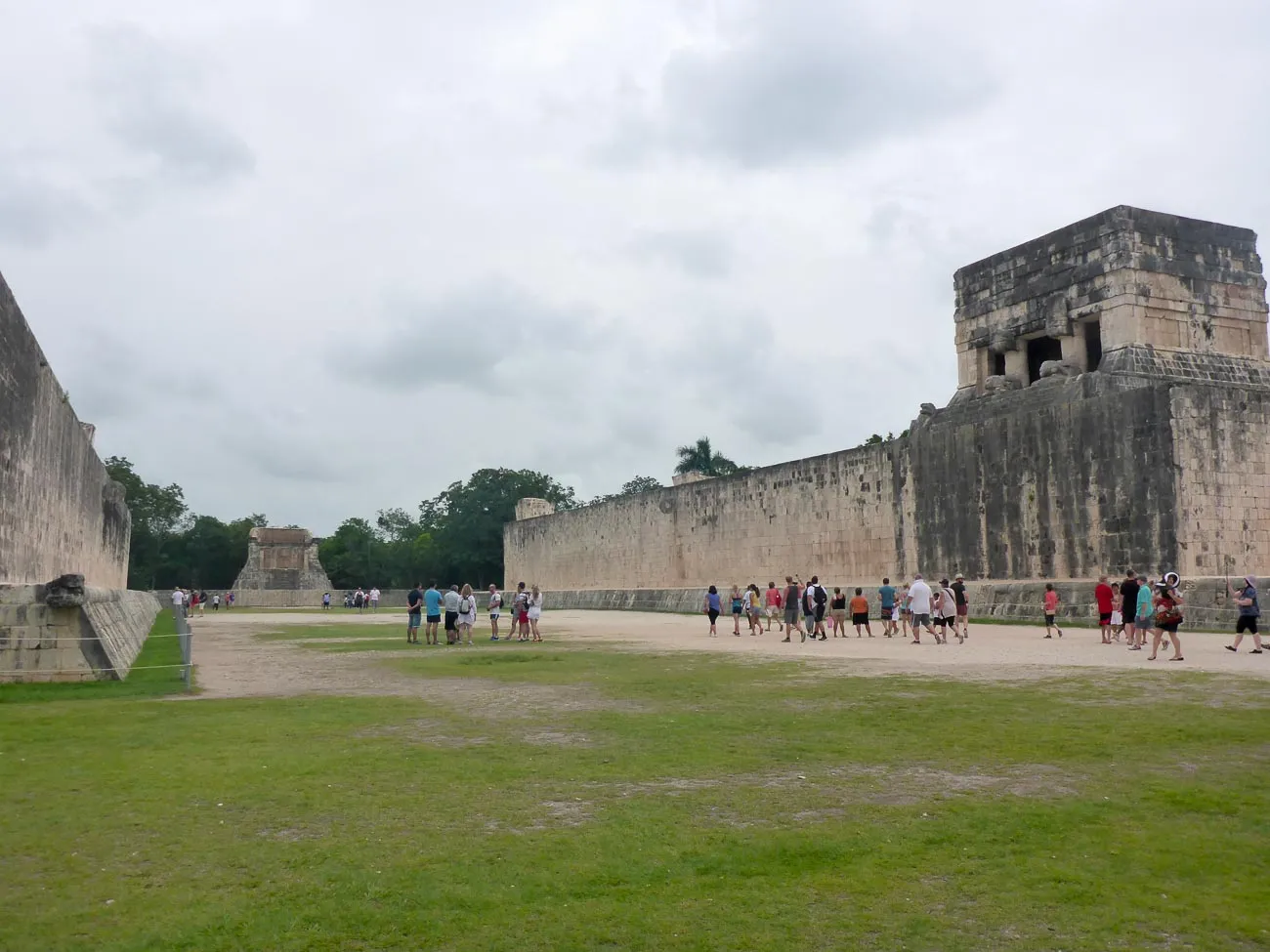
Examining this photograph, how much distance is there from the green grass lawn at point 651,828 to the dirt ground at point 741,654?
1.67m

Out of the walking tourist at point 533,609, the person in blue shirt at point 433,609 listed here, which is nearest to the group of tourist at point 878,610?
the walking tourist at point 533,609

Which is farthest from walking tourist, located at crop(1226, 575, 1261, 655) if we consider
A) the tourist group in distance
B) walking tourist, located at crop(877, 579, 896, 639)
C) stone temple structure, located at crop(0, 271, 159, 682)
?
stone temple structure, located at crop(0, 271, 159, 682)

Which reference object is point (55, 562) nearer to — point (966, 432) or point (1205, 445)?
point (966, 432)

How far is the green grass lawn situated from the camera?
3.32m

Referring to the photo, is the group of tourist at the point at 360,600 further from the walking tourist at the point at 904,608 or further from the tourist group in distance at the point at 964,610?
the walking tourist at the point at 904,608

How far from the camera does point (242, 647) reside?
16.3 m

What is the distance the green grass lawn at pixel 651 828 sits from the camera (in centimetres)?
332

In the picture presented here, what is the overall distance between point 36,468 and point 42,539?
1329 millimetres

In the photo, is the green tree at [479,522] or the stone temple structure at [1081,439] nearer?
the stone temple structure at [1081,439]

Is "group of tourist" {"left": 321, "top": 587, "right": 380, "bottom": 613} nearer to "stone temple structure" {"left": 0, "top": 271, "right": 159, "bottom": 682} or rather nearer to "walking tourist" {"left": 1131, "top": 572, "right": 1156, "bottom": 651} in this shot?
"stone temple structure" {"left": 0, "top": 271, "right": 159, "bottom": 682}

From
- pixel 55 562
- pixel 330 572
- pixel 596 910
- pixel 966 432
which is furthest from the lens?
pixel 330 572

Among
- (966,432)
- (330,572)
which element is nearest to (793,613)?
(966,432)

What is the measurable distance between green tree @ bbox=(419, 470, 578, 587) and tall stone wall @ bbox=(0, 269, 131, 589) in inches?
1456

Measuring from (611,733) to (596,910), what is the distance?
130 inches
